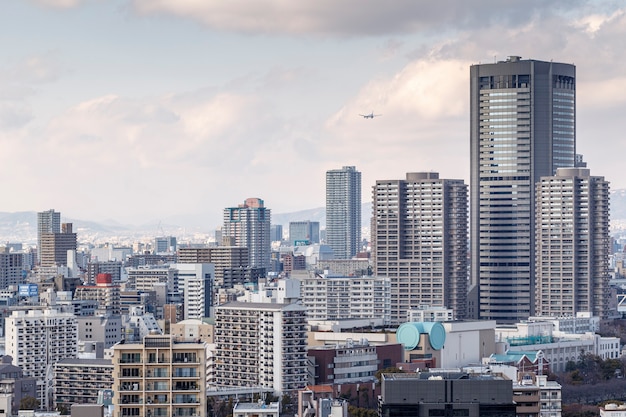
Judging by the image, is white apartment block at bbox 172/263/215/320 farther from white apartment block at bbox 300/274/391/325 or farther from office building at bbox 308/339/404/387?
office building at bbox 308/339/404/387

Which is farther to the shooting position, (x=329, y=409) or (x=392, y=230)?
(x=392, y=230)

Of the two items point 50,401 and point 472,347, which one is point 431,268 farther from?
point 50,401

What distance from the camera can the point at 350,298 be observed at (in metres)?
108

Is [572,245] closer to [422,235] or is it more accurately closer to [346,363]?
[422,235]

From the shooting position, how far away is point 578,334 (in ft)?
319

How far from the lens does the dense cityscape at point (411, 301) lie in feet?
237

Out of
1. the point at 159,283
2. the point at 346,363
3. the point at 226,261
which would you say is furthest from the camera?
the point at 226,261

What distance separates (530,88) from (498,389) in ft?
266

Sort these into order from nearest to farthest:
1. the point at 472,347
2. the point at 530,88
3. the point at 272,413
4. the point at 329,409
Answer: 1. the point at 272,413
2. the point at 329,409
3. the point at 472,347
4. the point at 530,88

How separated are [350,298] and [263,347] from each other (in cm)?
3392

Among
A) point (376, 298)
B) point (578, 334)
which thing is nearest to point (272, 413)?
point (578, 334)

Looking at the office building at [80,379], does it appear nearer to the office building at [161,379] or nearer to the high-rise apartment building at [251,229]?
the office building at [161,379]

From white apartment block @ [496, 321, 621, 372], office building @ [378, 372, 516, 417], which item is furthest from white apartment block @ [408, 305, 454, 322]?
office building @ [378, 372, 516, 417]

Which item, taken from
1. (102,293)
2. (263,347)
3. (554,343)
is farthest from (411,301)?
(263,347)
